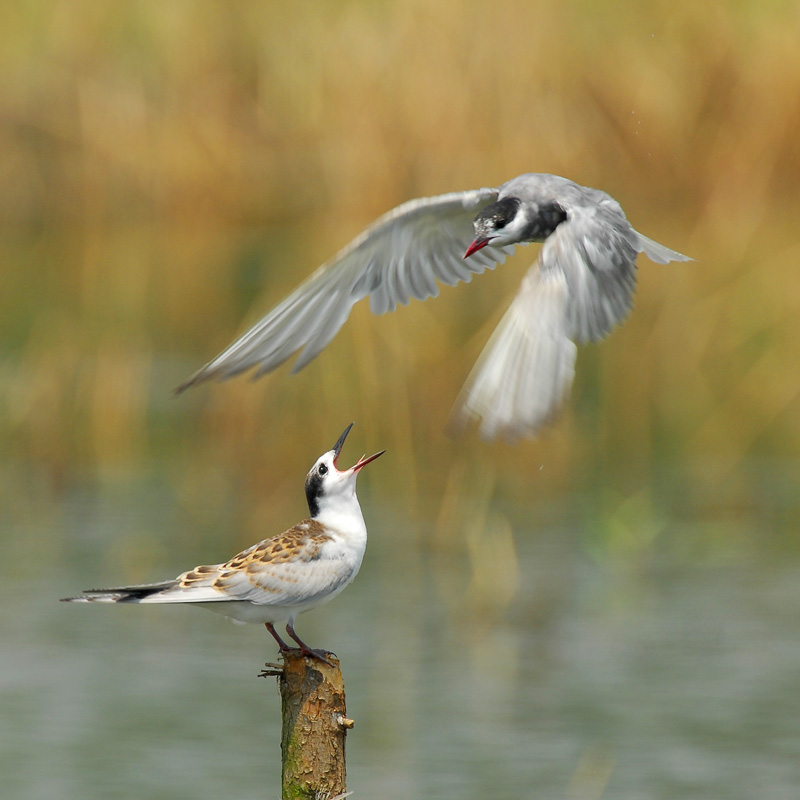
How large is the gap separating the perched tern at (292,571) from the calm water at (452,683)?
2520mm

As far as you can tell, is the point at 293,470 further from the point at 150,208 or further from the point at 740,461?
the point at 150,208

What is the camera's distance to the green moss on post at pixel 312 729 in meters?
5.28

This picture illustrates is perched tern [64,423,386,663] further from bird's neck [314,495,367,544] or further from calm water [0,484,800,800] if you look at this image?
calm water [0,484,800,800]

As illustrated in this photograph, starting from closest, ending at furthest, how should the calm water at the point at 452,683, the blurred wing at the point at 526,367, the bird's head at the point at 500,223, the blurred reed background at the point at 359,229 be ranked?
the blurred wing at the point at 526,367 → the bird's head at the point at 500,223 → the calm water at the point at 452,683 → the blurred reed background at the point at 359,229

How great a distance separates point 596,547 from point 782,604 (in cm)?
160

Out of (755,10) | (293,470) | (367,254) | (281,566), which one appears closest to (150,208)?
(755,10)

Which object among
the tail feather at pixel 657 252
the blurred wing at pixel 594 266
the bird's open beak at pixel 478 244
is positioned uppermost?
the bird's open beak at pixel 478 244

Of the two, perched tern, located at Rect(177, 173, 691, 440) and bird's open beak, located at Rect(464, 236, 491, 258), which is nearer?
perched tern, located at Rect(177, 173, 691, 440)

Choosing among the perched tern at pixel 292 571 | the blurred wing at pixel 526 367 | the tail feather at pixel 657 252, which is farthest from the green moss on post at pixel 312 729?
the tail feather at pixel 657 252

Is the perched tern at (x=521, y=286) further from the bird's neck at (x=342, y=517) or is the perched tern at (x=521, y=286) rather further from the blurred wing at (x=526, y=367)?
the bird's neck at (x=342, y=517)

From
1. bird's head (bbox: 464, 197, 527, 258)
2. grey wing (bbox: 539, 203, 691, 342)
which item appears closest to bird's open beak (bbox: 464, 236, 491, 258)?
bird's head (bbox: 464, 197, 527, 258)

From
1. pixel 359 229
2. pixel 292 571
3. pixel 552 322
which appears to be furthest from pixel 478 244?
pixel 359 229

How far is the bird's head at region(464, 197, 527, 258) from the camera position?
22.1 feet

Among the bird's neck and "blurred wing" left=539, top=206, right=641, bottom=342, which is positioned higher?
"blurred wing" left=539, top=206, right=641, bottom=342
